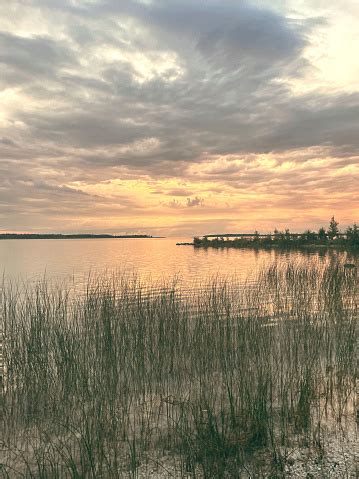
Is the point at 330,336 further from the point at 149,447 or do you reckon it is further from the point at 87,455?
the point at 87,455

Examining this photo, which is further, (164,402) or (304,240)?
(304,240)

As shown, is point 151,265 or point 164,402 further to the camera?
point 151,265

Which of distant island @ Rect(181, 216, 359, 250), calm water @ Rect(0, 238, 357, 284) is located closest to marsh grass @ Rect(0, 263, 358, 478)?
calm water @ Rect(0, 238, 357, 284)

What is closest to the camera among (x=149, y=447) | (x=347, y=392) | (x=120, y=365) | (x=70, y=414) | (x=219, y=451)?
(x=219, y=451)

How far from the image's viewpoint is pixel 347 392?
6355 millimetres

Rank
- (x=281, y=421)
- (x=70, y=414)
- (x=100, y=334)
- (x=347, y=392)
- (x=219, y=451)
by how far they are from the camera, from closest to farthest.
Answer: (x=219, y=451) → (x=281, y=421) → (x=70, y=414) → (x=347, y=392) → (x=100, y=334)

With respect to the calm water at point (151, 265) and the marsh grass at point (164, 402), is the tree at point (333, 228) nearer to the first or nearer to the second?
the calm water at point (151, 265)

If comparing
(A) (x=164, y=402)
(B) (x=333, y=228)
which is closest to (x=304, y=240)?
(B) (x=333, y=228)

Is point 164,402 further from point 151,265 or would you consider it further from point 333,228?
point 333,228

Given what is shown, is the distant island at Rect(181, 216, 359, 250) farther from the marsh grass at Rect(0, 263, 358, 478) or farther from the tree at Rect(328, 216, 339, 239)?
the marsh grass at Rect(0, 263, 358, 478)

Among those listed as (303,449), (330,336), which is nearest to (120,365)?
(303,449)

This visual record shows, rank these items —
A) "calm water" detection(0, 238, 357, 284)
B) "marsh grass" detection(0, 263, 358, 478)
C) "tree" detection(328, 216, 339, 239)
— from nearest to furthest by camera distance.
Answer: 1. "marsh grass" detection(0, 263, 358, 478)
2. "calm water" detection(0, 238, 357, 284)
3. "tree" detection(328, 216, 339, 239)

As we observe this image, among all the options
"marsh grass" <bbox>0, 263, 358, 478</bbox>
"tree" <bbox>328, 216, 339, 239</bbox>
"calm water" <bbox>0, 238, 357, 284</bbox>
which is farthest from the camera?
"tree" <bbox>328, 216, 339, 239</bbox>

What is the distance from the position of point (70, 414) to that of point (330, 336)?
5913 millimetres
